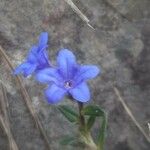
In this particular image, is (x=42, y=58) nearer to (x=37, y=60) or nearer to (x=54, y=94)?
(x=37, y=60)

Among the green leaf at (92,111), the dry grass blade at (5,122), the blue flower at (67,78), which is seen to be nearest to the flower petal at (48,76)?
the blue flower at (67,78)

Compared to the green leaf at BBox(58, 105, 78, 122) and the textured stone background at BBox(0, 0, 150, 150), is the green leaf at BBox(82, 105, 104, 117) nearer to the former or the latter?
the green leaf at BBox(58, 105, 78, 122)

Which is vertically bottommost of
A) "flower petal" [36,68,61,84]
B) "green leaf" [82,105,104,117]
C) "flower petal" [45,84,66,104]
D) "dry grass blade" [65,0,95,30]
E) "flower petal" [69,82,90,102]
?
"green leaf" [82,105,104,117]

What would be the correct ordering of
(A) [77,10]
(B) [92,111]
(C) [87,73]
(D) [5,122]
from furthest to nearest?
(A) [77,10] < (D) [5,122] < (B) [92,111] < (C) [87,73]

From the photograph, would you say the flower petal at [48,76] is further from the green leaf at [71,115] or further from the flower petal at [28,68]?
the green leaf at [71,115]

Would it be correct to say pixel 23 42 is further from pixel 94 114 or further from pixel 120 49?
pixel 94 114

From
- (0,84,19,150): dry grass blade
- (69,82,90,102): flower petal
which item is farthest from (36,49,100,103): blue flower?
(0,84,19,150): dry grass blade

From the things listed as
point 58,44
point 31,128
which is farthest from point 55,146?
point 58,44

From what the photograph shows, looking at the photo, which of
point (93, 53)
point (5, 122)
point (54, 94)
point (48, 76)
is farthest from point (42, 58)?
point (93, 53)
